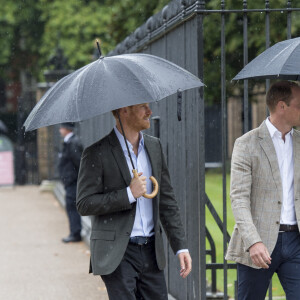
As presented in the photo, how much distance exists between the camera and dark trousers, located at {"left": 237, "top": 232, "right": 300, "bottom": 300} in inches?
169

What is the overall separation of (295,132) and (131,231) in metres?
1.19

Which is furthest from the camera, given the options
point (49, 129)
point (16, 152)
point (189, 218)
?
point (16, 152)

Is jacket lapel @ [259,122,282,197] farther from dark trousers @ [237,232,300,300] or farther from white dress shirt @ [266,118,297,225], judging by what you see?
dark trousers @ [237,232,300,300]

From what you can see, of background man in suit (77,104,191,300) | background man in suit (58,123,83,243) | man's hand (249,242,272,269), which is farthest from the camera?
background man in suit (58,123,83,243)

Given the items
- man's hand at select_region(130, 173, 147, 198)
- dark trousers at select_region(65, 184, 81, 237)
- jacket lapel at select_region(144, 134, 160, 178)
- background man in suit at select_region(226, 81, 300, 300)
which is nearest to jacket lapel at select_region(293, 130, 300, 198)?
background man in suit at select_region(226, 81, 300, 300)

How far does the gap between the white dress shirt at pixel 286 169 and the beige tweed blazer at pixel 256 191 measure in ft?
0.09

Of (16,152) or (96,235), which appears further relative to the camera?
(16,152)

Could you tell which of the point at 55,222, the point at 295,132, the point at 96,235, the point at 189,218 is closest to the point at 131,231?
the point at 96,235

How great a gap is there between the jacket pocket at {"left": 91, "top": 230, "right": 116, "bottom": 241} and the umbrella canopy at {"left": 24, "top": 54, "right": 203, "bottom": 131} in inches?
25.9

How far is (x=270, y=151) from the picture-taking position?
4336 mm

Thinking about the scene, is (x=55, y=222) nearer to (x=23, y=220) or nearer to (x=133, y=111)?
(x=23, y=220)

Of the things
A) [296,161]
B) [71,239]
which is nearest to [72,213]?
[71,239]

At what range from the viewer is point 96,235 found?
13.4ft

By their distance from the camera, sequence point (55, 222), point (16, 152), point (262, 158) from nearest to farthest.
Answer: point (262, 158) < point (55, 222) < point (16, 152)
